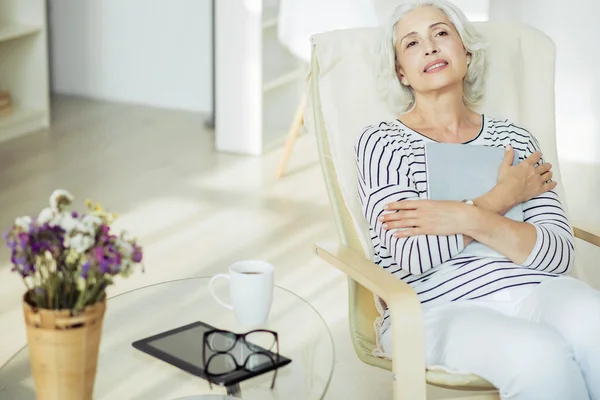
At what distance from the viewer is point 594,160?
4.59 metres

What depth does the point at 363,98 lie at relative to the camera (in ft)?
7.50

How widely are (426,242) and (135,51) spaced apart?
3771mm

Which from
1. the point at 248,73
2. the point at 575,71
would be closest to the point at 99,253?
the point at 248,73

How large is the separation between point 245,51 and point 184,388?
9.91ft

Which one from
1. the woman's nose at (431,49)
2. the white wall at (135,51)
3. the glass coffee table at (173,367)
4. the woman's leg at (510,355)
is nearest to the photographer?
the glass coffee table at (173,367)

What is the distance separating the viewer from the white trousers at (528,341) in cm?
171

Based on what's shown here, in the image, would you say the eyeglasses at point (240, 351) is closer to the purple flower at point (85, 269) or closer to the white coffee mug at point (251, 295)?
the white coffee mug at point (251, 295)

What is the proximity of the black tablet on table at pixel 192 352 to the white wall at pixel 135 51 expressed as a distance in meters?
3.65

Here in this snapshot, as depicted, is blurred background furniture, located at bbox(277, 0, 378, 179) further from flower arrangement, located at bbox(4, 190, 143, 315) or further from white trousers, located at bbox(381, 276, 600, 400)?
flower arrangement, located at bbox(4, 190, 143, 315)

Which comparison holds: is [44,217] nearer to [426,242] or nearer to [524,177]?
[426,242]

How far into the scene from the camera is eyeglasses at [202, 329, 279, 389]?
5.34 ft

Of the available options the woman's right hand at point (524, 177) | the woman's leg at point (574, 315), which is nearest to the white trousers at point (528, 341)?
the woman's leg at point (574, 315)

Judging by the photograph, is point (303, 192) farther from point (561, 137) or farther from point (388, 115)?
point (388, 115)

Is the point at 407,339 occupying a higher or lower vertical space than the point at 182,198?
higher
